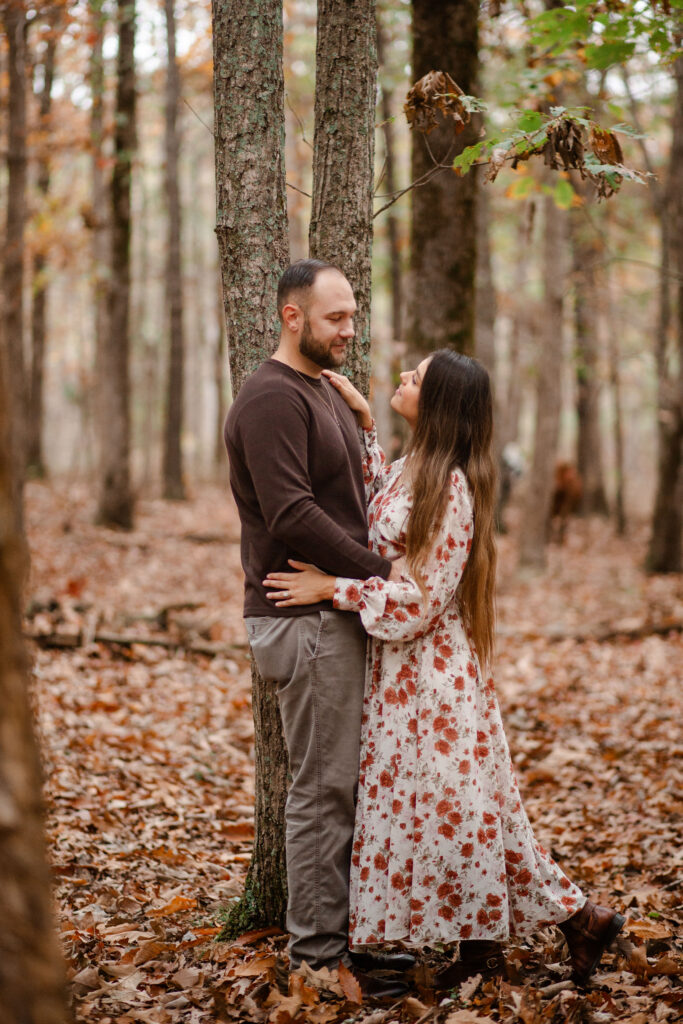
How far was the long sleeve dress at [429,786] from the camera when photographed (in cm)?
313

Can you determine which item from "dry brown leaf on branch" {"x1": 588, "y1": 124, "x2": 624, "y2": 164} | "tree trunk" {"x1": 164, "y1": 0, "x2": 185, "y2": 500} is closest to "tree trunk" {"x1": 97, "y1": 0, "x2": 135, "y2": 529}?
"tree trunk" {"x1": 164, "y1": 0, "x2": 185, "y2": 500}

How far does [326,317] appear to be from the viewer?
3.12m

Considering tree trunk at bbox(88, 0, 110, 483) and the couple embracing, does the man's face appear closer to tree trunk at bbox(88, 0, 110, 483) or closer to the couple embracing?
the couple embracing

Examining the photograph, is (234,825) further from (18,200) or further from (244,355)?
(18,200)

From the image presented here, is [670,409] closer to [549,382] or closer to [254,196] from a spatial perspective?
[549,382]

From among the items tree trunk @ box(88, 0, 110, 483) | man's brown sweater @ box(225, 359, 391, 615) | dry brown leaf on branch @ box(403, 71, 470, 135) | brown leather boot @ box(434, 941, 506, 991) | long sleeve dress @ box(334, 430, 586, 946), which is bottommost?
brown leather boot @ box(434, 941, 506, 991)

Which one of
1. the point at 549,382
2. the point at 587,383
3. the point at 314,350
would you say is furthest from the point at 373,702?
the point at 587,383

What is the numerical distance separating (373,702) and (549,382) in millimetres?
9723

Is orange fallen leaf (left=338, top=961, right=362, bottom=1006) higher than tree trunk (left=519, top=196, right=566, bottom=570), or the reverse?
tree trunk (left=519, top=196, right=566, bottom=570)

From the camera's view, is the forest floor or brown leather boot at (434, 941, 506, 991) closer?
the forest floor

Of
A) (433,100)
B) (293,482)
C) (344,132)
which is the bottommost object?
(293,482)

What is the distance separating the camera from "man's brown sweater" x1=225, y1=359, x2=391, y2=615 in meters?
2.95

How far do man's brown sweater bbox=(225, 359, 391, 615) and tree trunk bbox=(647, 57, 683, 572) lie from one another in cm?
901

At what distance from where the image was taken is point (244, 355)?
335 cm
